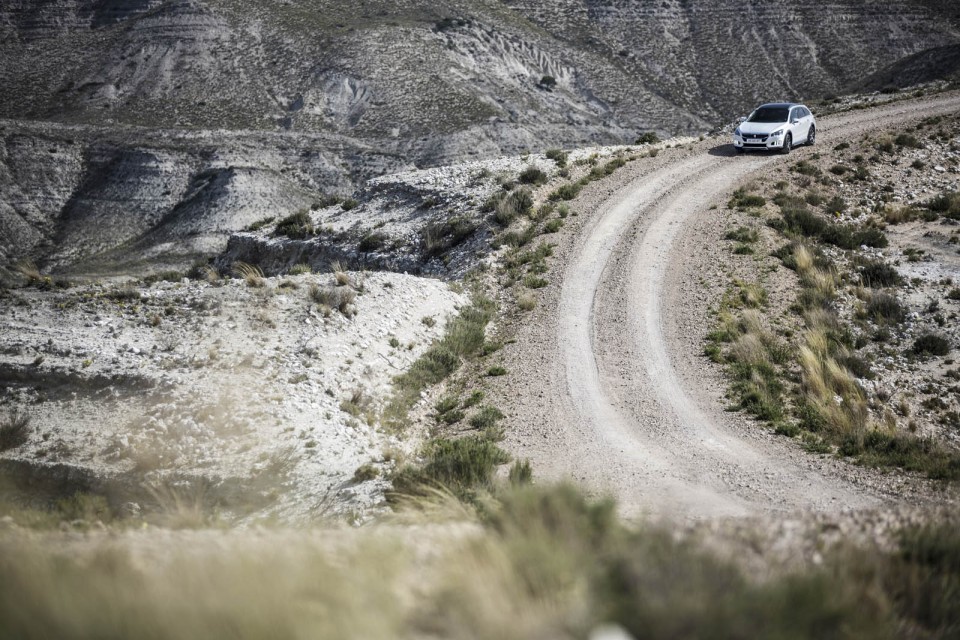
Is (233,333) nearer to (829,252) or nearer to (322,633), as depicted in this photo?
(322,633)

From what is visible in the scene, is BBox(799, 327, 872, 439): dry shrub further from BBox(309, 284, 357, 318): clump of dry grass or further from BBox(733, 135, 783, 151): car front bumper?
BBox(733, 135, 783, 151): car front bumper

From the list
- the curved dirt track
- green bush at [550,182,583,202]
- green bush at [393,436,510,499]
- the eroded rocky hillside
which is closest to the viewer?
green bush at [393,436,510,499]

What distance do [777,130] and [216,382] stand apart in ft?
77.4

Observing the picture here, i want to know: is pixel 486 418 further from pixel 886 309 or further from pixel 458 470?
pixel 886 309

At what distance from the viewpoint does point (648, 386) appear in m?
12.7

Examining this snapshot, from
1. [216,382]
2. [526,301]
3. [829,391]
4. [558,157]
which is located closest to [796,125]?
[558,157]

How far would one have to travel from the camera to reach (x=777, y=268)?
17.5 metres

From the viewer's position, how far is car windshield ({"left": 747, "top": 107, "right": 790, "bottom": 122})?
25812 mm

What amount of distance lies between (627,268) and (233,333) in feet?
35.8

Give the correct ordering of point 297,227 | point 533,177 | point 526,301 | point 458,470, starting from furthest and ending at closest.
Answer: point 297,227
point 533,177
point 526,301
point 458,470

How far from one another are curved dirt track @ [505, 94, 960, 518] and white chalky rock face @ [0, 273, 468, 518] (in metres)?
3.05

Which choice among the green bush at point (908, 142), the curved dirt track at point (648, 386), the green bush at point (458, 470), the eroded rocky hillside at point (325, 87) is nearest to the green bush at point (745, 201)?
the curved dirt track at point (648, 386)

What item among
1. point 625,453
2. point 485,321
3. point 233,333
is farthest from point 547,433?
point 233,333

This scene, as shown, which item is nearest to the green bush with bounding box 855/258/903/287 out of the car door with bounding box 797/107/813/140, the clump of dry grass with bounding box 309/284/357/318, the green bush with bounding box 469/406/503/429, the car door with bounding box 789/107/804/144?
the car door with bounding box 789/107/804/144
